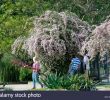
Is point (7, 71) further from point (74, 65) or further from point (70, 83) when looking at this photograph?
point (70, 83)

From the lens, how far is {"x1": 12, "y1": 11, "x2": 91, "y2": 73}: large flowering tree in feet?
85.2

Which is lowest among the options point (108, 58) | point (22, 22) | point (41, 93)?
point (41, 93)

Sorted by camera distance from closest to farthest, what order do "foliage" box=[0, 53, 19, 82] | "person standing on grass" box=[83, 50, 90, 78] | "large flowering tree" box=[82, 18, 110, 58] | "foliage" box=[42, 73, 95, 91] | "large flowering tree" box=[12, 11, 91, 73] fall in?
"foliage" box=[42, 73, 95, 91], "large flowering tree" box=[82, 18, 110, 58], "large flowering tree" box=[12, 11, 91, 73], "person standing on grass" box=[83, 50, 90, 78], "foliage" box=[0, 53, 19, 82]

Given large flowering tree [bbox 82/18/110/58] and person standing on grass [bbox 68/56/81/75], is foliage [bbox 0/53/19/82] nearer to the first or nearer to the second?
person standing on grass [bbox 68/56/81/75]

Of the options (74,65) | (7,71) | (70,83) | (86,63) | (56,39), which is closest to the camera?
(70,83)

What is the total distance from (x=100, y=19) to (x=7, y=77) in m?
7.30

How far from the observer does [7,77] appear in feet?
120

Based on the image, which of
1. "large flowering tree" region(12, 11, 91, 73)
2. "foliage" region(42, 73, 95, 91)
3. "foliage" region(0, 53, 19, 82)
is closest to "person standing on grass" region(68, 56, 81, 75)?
"large flowering tree" region(12, 11, 91, 73)

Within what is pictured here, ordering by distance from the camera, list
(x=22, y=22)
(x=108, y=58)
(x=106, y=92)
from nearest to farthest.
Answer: (x=106, y=92)
(x=108, y=58)
(x=22, y=22)

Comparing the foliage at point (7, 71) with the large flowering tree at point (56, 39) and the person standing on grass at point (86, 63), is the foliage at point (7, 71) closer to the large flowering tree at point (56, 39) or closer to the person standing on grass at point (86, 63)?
the person standing on grass at point (86, 63)

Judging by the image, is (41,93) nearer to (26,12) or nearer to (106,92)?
(106,92)

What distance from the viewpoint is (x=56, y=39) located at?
2609 cm

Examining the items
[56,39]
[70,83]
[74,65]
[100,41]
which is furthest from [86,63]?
[70,83]

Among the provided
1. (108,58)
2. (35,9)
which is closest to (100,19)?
(35,9)
